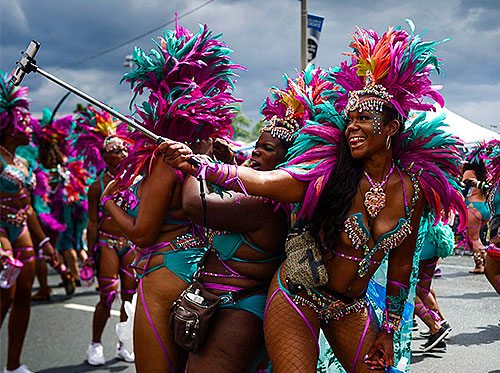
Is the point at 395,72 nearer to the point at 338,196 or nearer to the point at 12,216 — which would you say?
the point at 338,196

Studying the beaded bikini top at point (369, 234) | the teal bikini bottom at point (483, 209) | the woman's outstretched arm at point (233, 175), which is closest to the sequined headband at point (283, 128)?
the woman's outstretched arm at point (233, 175)

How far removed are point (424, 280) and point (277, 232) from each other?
194cm

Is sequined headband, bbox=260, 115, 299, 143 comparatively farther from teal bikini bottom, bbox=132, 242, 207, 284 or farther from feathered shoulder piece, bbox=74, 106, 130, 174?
feathered shoulder piece, bbox=74, 106, 130, 174

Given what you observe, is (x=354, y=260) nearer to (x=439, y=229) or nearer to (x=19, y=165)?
(x=439, y=229)

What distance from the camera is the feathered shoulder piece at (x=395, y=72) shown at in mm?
2401

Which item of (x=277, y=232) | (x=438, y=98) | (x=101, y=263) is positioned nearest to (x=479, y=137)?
(x=438, y=98)

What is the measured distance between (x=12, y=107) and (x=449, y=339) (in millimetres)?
3894

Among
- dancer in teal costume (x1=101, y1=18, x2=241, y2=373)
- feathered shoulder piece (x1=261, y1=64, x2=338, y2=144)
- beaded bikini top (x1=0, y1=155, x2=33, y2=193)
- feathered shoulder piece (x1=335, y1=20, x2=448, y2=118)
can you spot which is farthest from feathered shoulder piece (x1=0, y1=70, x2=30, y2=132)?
feathered shoulder piece (x1=335, y1=20, x2=448, y2=118)

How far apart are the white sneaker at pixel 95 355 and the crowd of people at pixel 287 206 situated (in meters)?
2.17

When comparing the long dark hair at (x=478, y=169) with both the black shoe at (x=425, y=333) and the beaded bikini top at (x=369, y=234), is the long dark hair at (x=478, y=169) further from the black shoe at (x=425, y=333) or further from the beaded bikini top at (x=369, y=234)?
the beaded bikini top at (x=369, y=234)

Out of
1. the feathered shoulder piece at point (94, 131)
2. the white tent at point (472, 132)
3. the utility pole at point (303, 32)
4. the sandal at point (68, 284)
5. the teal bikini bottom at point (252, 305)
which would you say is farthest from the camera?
the utility pole at point (303, 32)

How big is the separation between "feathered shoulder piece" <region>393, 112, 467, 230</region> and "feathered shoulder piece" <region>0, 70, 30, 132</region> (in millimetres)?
3318

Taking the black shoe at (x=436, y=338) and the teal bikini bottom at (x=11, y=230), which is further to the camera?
the teal bikini bottom at (x=11, y=230)

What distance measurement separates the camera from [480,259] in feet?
15.9
